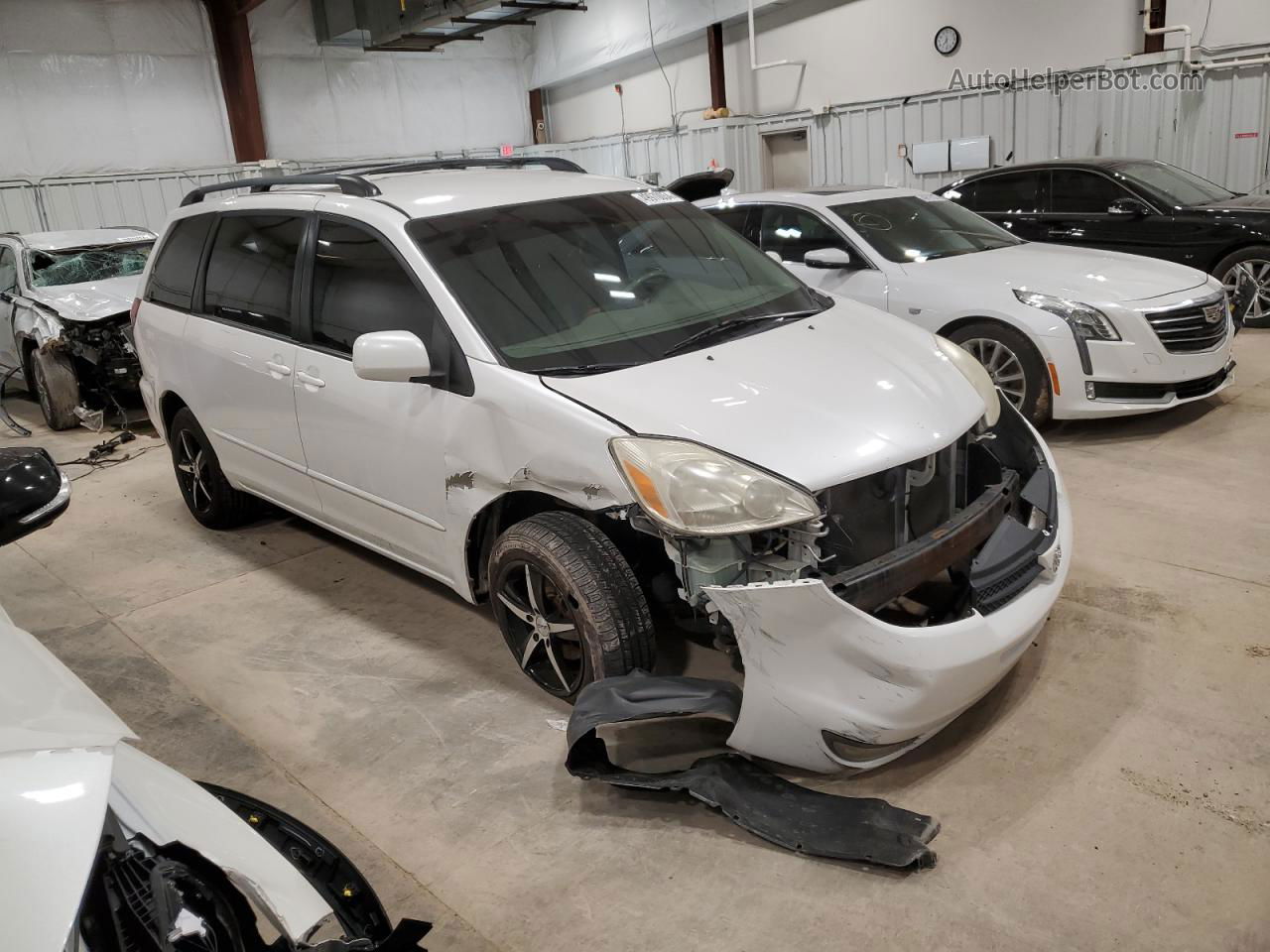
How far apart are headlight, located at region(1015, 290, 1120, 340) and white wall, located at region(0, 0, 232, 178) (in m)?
12.8

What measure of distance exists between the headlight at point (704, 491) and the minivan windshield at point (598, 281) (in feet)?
1.54

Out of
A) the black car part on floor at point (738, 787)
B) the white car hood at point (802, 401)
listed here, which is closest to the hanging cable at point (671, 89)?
the white car hood at point (802, 401)

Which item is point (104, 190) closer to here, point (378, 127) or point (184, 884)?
point (378, 127)

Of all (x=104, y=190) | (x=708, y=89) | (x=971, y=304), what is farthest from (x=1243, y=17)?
(x=104, y=190)

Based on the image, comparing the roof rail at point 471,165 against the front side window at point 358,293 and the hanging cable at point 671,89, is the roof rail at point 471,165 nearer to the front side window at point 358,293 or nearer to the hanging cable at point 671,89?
the front side window at point 358,293

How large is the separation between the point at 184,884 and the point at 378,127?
15.6m

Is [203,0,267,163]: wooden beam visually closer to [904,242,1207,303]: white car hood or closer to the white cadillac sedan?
the white cadillac sedan

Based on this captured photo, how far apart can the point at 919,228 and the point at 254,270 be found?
3.92m

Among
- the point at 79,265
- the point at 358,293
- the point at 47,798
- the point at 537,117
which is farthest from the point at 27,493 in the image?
the point at 537,117

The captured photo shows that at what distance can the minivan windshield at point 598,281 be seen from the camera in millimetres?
2949

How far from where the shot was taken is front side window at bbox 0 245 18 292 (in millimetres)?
8070

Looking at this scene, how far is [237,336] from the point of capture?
391 cm

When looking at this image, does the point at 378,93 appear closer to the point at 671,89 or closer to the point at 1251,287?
the point at 671,89

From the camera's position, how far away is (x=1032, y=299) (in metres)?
5.12
